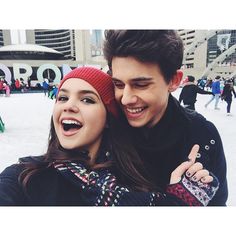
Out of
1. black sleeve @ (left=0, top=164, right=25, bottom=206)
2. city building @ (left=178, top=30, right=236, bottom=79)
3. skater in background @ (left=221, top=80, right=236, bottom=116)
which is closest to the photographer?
black sleeve @ (left=0, top=164, right=25, bottom=206)

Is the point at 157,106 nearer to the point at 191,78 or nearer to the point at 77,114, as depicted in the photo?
the point at 77,114

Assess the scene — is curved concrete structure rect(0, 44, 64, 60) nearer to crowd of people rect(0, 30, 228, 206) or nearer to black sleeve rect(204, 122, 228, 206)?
crowd of people rect(0, 30, 228, 206)

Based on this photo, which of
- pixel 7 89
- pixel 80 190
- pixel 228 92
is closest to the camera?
pixel 80 190

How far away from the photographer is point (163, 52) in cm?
109

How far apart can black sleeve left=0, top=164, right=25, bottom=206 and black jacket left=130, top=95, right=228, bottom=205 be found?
671mm

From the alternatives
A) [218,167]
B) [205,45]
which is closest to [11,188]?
[218,167]

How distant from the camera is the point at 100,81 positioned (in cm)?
111


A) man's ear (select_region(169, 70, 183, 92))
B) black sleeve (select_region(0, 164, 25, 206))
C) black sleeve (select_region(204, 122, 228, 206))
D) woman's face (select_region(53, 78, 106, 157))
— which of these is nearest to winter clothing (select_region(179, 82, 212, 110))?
man's ear (select_region(169, 70, 183, 92))

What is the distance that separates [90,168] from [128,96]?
45 cm

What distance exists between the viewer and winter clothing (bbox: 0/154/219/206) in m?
1.09

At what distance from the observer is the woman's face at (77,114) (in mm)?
1080
